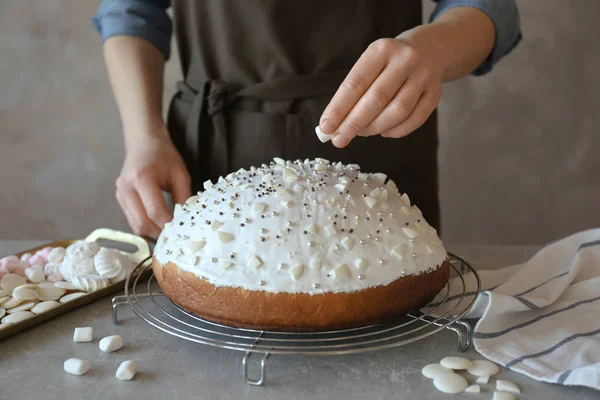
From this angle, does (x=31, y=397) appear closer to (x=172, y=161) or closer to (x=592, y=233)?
(x=172, y=161)

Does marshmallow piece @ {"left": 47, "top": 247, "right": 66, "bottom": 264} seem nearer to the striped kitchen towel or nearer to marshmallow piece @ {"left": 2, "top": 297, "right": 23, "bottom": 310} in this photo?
marshmallow piece @ {"left": 2, "top": 297, "right": 23, "bottom": 310}

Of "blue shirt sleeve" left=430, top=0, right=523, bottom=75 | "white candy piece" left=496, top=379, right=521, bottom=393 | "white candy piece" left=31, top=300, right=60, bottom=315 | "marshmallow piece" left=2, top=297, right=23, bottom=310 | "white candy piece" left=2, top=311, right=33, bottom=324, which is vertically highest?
"blue shirt sleeve" left=430, top=0, right=523, bottom=75

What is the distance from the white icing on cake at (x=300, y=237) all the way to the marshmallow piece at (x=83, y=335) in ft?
0.48

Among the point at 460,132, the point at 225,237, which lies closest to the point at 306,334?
the point at 225,237

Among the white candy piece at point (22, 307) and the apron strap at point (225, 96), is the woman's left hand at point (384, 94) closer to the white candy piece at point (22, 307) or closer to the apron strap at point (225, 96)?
the apron strap at point (225, 96)

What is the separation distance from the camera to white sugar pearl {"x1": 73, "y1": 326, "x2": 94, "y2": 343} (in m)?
0.84

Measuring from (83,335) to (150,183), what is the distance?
1.26ft

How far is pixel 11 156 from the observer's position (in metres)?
2.29

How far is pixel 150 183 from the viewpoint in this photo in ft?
3.77

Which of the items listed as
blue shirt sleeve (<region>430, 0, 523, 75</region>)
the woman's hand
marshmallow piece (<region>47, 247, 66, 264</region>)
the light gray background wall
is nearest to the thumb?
the woman's hand

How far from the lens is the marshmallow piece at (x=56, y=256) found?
108 cm

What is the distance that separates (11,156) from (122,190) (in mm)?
1371

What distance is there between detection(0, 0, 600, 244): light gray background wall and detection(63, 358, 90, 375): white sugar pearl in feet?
5.33

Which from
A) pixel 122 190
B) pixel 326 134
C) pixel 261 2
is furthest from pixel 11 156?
pixel 326 134
